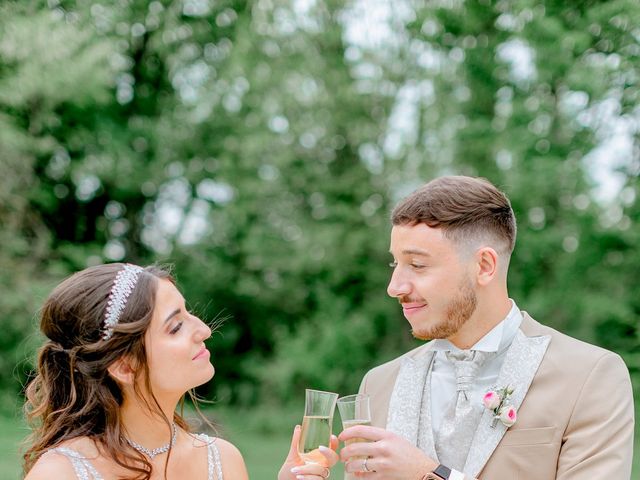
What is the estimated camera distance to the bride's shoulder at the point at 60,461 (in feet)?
9.14

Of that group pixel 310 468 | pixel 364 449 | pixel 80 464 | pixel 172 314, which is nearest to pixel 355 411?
pixel 364 449

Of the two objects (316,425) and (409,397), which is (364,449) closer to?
(316,425)

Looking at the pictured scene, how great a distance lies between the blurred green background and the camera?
38.7ft

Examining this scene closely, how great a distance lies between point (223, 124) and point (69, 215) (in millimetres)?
3286

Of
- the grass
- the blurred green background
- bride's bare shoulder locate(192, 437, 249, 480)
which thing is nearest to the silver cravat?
bride's bare shoulder locate(192, 437, 249, 480)

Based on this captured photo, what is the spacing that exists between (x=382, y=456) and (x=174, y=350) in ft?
2.58

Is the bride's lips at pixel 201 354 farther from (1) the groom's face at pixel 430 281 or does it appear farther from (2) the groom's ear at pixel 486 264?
(2) the groom's ear at pixel 486 264

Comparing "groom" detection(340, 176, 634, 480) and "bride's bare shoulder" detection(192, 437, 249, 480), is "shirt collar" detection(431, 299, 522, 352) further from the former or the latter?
"bride's bare shoulder" detection(192, 437, 249, 480)

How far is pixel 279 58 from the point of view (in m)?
14.6

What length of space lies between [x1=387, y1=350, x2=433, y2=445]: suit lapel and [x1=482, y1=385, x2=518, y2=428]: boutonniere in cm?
27

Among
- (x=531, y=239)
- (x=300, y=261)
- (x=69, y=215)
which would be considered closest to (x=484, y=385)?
(x=531, y=239)

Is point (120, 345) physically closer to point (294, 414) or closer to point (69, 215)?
point (294, 414)

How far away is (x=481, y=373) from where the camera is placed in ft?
10.6

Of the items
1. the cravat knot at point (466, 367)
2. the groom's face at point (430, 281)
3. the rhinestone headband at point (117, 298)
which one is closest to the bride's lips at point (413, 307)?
the groom's face at point (430, 281)
